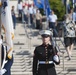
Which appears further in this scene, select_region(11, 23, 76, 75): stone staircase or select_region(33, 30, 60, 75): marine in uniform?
select_region(11, 23, 76, 75): stone staircase

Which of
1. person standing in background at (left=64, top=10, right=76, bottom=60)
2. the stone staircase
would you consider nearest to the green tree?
the stone staircase

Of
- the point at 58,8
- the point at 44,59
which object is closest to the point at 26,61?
the point at 44,59

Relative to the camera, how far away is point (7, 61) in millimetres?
8367

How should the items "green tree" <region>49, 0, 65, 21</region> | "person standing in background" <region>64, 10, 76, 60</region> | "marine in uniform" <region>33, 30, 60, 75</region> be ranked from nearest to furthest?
1. "marine in uniform" <region>33, 30, 60, 75</region>
2. "person standing in background" <region>64, 10, 76, 60</region>
3. "green tree" <region>49, 0, 65, 21</region>

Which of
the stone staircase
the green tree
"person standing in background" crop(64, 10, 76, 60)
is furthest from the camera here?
the green tree

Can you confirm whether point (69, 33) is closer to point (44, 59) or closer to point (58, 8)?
point (44, 59)

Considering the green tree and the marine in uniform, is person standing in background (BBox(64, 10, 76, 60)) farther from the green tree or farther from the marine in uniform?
the green tree

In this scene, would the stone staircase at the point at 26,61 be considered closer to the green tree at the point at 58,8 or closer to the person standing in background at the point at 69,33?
the person standing in background at the point at 69,33

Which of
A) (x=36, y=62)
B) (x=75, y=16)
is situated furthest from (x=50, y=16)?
(x=36, y=62)

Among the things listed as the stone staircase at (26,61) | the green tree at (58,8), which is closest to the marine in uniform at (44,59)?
the stone staircase at (26,61)

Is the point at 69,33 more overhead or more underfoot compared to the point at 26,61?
more overhead

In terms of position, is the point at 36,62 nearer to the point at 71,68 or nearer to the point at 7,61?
the point at 7,61

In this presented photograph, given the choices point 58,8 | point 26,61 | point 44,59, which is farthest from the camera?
point 58,8

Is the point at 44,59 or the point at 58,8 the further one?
the point at 58,8
